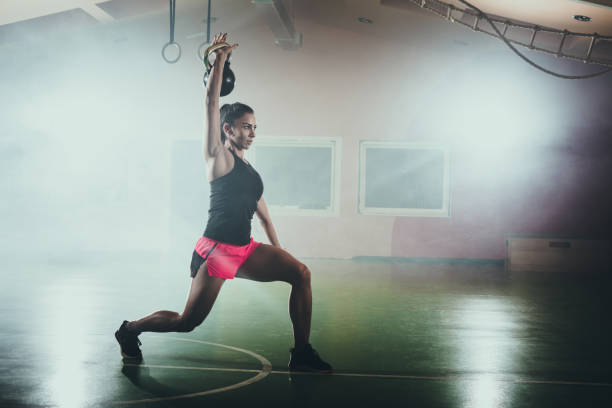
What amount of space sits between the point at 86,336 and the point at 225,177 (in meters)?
1.69

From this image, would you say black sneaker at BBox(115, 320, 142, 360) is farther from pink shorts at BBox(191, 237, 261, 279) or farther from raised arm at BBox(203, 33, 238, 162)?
raised arm at BBox(203, 33, 238, 162)

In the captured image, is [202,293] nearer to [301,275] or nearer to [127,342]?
[301,275]

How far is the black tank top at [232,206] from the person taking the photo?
2846mm

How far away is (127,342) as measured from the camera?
3.16 metres

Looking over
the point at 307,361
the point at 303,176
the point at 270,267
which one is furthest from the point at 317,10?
the point at 307,361

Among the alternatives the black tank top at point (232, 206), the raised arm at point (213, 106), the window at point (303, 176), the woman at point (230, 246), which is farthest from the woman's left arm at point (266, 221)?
the window at point (303, 176)

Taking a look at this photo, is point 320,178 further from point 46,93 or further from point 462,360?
point 462,360

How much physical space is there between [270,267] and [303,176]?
23.7 ft

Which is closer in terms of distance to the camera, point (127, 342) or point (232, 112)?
point (232, 112)

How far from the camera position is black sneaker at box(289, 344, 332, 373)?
9.80 feet

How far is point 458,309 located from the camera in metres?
5.21

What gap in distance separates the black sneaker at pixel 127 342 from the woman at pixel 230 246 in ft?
0.50

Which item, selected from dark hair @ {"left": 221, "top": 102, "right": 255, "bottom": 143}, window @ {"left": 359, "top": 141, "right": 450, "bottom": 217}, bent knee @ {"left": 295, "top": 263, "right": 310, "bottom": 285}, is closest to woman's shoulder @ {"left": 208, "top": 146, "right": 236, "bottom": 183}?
dark hair @ {"left": 221, "top": 102, "right": 255, "bottom": 143}

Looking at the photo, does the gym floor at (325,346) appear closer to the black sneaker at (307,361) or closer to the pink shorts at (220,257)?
the black sneaker at (307,361)
